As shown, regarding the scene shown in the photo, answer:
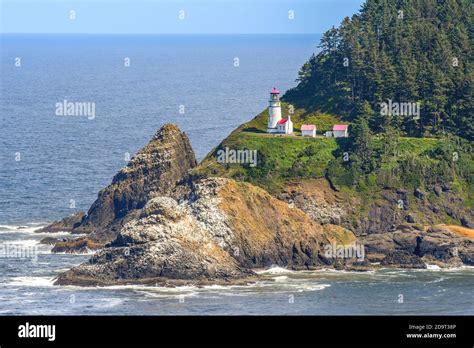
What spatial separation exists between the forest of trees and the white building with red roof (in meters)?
6.58

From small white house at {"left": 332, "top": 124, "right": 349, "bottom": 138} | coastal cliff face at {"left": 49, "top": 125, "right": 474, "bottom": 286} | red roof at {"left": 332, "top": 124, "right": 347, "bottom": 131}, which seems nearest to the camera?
coastal cliff face at {"left": 49, "top": 125, "right": 474, "bottom": 286}

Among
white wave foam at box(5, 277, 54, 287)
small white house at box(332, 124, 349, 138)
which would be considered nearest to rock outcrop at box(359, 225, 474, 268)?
small white house at box(332, 124, 349, 138)

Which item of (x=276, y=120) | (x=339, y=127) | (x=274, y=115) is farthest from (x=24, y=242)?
(x=339, y=127)

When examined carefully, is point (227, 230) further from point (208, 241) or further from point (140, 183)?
point (140, 183)

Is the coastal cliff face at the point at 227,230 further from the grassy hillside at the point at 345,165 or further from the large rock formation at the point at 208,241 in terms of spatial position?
the grassy hillside at the point at 345,165

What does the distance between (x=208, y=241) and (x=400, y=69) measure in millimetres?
40519

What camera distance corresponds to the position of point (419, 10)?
157875mm

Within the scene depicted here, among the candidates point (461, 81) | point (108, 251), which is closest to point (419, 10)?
point (461, 81)

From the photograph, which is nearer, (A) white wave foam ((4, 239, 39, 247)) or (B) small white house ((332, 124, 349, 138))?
(A) white wave foam ((4, 239, 39, 247))

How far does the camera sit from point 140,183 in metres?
131

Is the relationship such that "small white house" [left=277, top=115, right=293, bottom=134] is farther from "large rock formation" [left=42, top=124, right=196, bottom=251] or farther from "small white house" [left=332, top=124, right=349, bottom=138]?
"large rock formation" [left=42, top=124, right=196, bottom=251]

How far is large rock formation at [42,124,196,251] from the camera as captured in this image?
130 metres

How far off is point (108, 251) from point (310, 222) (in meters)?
20.5

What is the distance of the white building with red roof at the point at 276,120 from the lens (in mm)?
137000
